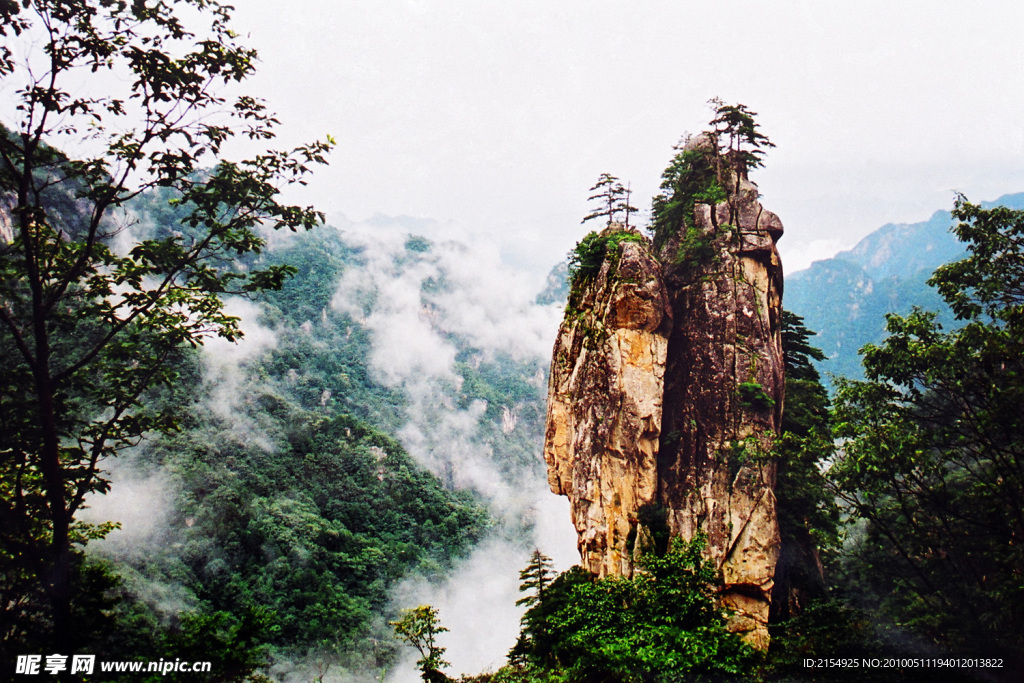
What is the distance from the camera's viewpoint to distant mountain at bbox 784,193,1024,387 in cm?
9033

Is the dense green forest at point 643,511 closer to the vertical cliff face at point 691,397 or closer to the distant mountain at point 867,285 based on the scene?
the vertical cliff face at point 691,397

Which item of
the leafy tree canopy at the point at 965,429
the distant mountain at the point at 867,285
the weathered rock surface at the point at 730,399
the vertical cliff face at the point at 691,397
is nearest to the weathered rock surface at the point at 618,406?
the vertical cliff face at the point at 691,397

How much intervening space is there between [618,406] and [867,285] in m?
→ 113

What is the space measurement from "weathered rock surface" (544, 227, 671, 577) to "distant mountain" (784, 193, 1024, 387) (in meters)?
78.7

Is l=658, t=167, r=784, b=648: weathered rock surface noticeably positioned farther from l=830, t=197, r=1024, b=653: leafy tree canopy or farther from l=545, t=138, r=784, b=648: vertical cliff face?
l=830, t=197, r=1024, b=653: leafy tree canopy

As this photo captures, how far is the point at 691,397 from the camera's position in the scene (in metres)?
20.8

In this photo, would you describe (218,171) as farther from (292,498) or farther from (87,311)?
(292,498)

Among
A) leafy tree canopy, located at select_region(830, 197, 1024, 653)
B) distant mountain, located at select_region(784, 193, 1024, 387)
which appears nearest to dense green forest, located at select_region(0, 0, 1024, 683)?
leafy tree canopy, located at select_region(830, 197, 1024, 653)

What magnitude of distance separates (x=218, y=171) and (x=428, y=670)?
63.5ft

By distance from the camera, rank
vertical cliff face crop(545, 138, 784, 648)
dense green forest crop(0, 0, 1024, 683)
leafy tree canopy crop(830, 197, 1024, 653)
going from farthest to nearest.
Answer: vertical cliff face crop(545, 138, 784, 648), leafy tree canopy crop(830, 197, 1024, 653), dense green forest crop(0, 0, 1024, 683)

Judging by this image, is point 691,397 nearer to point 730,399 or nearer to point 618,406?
point 730,399

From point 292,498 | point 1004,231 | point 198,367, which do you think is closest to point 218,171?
point 1004,231

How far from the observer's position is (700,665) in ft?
42.9

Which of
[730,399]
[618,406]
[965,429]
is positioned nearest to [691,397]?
[730,399]
